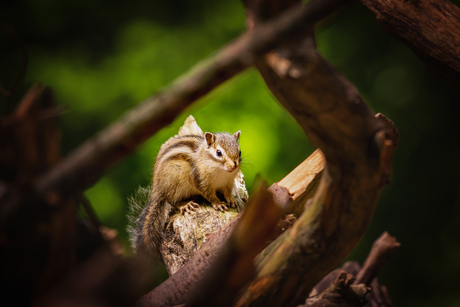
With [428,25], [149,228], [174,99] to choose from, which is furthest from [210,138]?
[174,99]

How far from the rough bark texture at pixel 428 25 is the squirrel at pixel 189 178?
1.27 m

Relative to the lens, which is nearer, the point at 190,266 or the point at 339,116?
the point at 339,116

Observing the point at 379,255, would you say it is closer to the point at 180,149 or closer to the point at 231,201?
the point at 231,201

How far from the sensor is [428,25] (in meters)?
1.77

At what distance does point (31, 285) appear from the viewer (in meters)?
0.85

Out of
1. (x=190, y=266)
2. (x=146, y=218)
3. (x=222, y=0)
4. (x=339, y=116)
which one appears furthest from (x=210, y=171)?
(x=339, y=116)

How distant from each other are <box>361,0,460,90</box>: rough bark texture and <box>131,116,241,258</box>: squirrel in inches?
50.0

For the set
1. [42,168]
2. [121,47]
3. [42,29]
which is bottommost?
[42,168]

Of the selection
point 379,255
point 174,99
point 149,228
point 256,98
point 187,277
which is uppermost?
point 256,98

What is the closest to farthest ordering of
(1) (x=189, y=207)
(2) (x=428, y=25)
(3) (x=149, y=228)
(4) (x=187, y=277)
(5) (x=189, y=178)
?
(4) (x=187, y=277) < (2) (x=428, y=25) < (3) (x=149, y=228) < (1) (x=189, y=207) < (5) (x=189, y=178)

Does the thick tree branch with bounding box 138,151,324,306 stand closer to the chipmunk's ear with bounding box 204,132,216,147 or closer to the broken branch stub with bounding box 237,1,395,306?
the broken branch stub with bounding box 237,1,395,306

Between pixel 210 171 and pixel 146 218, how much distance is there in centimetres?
56

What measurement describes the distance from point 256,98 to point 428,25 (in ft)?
4.19

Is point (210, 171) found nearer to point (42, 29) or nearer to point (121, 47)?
point (121, 47)
